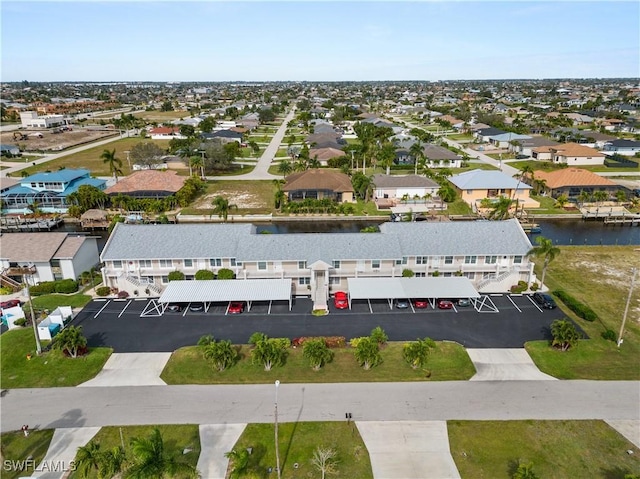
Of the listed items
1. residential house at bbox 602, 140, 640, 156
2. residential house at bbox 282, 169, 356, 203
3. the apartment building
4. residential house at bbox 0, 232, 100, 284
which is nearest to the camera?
the apartment building

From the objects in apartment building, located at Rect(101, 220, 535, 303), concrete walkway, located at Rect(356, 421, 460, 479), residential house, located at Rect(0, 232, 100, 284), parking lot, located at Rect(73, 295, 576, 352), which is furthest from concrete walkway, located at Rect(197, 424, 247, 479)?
residential house, located at Rect(0, 232, 100, 284)

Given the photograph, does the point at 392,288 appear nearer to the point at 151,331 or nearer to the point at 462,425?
the point at 462,425

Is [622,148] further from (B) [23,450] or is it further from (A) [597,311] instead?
(B) [23,450]

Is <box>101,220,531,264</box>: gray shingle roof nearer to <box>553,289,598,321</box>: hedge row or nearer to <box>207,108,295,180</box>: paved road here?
<box>553,289,598,321</box>: hedge row

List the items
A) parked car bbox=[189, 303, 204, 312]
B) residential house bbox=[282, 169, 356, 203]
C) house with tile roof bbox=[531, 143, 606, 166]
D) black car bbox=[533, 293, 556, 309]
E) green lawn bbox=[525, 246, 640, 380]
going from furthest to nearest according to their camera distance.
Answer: house with tile roof bbox=[531, 143, 606, 166] < residential house bbox=[282, 169, 356, 203] < black car bbox=[533, 293, 556, 309] < parked car bbox=[189, 303, 204, 312] < green lawn bbox=[525, 246, 640, 380]

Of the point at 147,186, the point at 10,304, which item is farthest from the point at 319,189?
the point at 10,304
